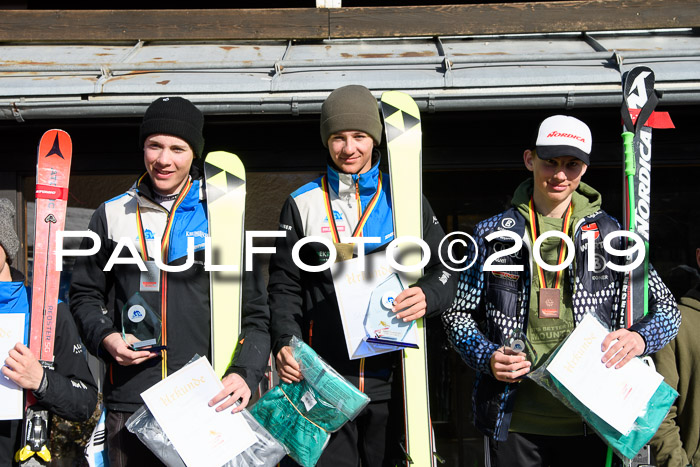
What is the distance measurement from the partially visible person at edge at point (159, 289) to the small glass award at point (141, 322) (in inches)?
0.8

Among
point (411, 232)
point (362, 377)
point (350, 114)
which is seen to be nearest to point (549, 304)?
point (411, 232)

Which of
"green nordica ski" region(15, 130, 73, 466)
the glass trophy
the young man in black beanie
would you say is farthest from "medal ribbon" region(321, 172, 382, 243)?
"green nordica ski" region(15, 130, 73, 466)

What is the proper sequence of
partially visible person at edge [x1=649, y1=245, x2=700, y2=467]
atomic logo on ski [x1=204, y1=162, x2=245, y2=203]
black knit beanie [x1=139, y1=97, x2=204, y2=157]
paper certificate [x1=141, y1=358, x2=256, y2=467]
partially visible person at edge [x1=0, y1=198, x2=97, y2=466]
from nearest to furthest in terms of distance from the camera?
paper certificate [x1=141, y1=358, x2=256, y2=467] → partially visible person at edge [x1=0, y1=198, x2=97, y2=466] → black knit beanie [x1=139, y1=97, x2=204, y2=157] → atomic logo on ski [x1=204, y1=162, x2=245, y2=203] → partially visible person at edge [x1=649, y1=245, x2=700, y2=467]

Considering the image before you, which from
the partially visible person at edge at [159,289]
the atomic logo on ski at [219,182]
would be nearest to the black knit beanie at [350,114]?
the atomic logo on ski at [219,182]

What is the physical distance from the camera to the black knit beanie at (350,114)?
281cm

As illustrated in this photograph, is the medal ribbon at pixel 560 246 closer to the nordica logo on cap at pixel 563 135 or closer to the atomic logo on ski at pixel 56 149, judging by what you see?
the nordica logo on cap at pixel 563 135

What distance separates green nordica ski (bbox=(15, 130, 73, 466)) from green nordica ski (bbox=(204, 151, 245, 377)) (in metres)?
0.63

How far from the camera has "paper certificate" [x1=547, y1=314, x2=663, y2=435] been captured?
2561 mm

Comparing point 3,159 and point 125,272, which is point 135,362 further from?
point 3,159

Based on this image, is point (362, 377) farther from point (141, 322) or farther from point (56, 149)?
point (56, 149)

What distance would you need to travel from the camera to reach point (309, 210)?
2830 millimetres

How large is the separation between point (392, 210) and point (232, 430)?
101 cm

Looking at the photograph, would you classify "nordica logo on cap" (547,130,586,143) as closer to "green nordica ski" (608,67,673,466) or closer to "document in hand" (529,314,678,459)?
"green nordica ski" (608,67,673,466)

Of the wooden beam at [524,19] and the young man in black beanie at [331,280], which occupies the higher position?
the wooden beam at [524,19]
